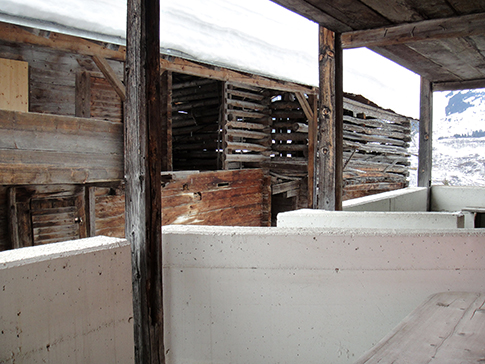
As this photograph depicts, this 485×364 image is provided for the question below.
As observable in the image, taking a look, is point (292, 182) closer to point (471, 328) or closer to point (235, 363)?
point (235, 363)

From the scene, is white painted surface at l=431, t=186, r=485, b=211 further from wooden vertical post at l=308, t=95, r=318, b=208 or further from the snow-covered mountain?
the snow-covered mountain

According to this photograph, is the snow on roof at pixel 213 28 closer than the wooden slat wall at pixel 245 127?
Yes

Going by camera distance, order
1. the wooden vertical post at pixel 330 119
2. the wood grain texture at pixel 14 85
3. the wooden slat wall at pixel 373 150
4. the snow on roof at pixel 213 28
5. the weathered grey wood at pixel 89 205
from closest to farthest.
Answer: the snow on roof at pixel 213 28
the wooden vertical post at pixel 330 119
the wood grain texture at pixel 14 85
the weathered grey wood at pixel 89 205
the wooden slat wall at pixel 373 150

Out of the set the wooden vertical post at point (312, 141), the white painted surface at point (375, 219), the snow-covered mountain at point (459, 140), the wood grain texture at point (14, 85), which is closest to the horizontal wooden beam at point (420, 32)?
the white painted surface at point (375, 219)

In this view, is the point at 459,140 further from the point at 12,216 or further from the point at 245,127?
the point at 12,216

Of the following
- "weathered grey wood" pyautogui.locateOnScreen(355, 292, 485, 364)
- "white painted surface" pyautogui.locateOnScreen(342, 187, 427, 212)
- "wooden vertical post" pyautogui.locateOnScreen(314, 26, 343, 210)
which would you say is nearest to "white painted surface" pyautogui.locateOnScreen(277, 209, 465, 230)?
"wooden vertical post" pyautogui.locateOnScreen(314, 26, 343, 210)

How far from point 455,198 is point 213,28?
4334mm

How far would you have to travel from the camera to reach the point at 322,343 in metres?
2.25

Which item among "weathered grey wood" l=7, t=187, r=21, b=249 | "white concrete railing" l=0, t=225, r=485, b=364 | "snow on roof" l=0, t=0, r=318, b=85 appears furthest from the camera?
"weathered grey wood" l=7, t=187, r=21, b=249

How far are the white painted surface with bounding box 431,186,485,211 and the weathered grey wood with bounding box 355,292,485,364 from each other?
15.9ft

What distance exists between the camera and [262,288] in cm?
229

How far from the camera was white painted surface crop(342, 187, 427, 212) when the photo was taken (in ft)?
14.6

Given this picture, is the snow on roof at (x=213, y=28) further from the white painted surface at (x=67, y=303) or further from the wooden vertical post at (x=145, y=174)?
the white painted surface at (x=67, y=303)

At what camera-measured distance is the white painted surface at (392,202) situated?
4.44 m
